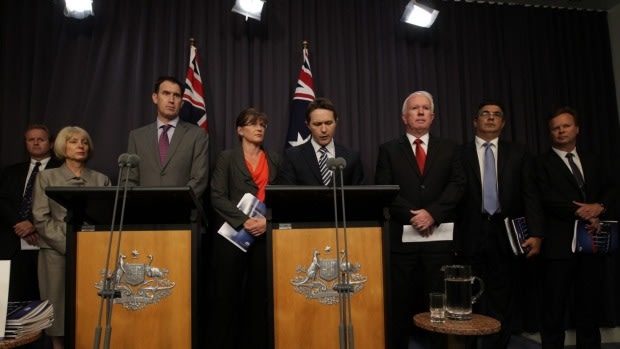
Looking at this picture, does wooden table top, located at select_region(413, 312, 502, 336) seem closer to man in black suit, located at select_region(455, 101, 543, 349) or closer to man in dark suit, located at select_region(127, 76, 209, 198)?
man in black suit, located at select_region(455, 101, 543, 349)

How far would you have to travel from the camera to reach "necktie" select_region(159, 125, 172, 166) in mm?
3232

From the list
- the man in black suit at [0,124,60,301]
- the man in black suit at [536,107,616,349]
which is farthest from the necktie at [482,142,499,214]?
the man in black suit at [0,124,60,301]

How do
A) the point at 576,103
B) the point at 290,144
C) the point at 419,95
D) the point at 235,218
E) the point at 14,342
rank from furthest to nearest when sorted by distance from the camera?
the point at 576,103
the point at 290,144
the point at 419,95
the point at 235,218
the point at 14,342

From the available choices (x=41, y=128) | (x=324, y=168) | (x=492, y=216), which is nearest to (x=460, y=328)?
(x=324, y=168)

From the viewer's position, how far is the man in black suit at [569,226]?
3443 millimetres

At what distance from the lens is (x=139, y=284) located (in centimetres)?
216

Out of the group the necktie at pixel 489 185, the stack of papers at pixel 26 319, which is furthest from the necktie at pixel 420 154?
the stack of papers at pixel 26 319

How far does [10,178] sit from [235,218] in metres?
1.89

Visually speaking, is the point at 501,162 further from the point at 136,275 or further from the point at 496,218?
the point at 136,275

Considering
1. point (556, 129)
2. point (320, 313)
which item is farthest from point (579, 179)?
point (320, 313)

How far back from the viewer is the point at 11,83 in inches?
159

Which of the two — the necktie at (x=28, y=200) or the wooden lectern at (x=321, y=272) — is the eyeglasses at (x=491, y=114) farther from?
the necktie at (x=28, y=200)

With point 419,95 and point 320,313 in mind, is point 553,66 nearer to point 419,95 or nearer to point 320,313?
point 419,95

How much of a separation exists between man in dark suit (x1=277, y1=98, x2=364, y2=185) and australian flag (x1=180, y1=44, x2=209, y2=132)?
3.32ft
